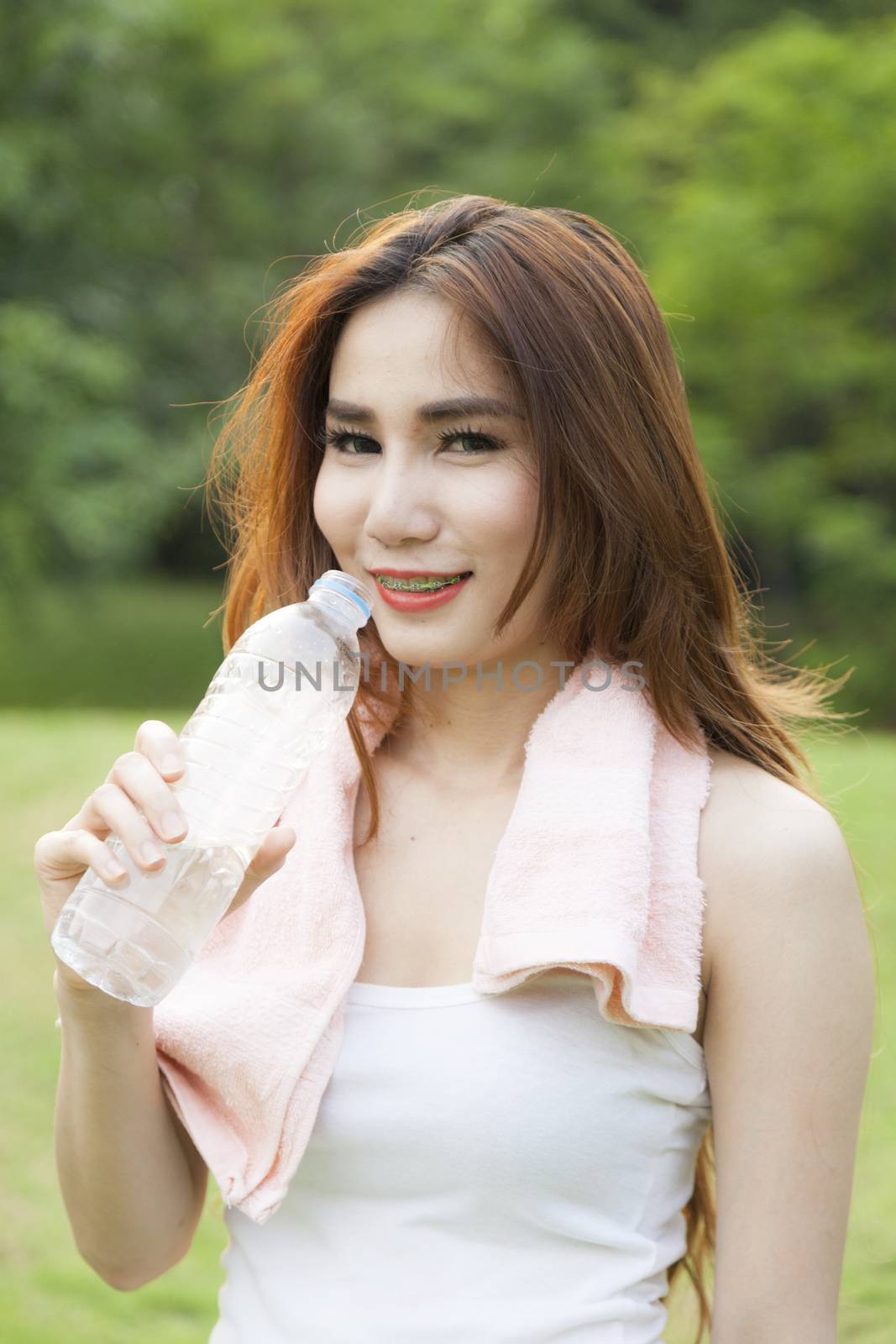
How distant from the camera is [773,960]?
1.68 meters

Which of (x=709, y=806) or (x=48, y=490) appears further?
(x=48, y=490)

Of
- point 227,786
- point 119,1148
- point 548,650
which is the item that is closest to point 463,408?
point 548,650

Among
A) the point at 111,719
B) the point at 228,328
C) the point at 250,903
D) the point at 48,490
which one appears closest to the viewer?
the point at 250,903

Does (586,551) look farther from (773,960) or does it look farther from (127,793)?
(127,793)

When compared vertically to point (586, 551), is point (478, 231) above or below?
above

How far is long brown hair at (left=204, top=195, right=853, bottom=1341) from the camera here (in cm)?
182

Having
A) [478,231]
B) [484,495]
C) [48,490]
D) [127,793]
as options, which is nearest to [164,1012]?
[127,793]

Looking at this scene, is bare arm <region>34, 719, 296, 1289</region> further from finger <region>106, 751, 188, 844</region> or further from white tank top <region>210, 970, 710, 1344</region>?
white tank top <region>210, 970, 710, 1344</region>

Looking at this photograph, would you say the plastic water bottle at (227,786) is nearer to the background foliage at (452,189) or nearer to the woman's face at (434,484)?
the woman's face at (434,484)

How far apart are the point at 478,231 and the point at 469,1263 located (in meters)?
1.33

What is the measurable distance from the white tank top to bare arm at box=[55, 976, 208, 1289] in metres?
0.22

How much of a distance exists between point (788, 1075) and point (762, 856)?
264 mm

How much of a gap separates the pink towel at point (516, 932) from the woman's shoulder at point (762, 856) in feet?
0.08

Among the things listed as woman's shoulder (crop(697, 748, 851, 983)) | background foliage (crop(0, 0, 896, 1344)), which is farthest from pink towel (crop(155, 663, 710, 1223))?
background foliage (crop(0, 0, 896, 1344))
